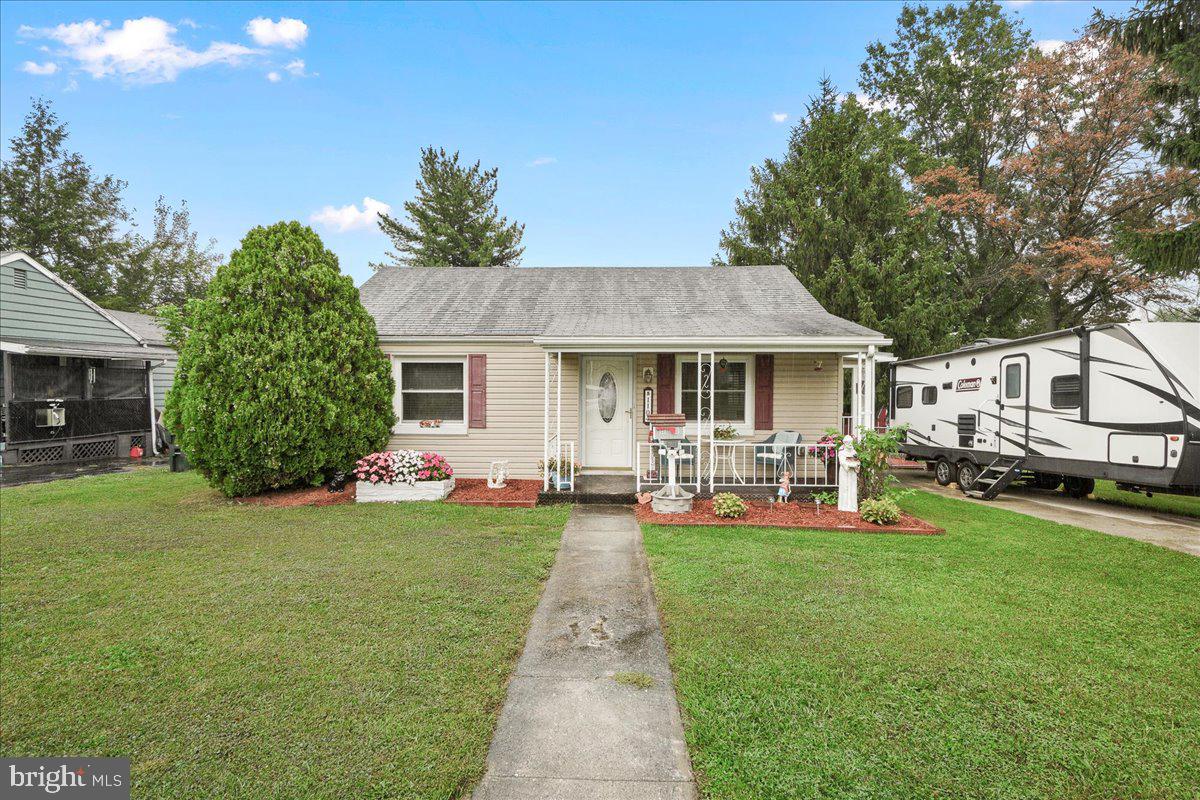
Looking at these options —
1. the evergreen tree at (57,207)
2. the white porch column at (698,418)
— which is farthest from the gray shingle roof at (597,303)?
the evergreen tree at (57,207)

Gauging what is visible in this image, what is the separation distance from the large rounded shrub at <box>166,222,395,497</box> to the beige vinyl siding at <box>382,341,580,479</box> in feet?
4.36

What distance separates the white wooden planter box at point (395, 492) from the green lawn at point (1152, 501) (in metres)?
11.9

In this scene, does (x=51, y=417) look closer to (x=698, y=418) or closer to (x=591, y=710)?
(x=698, y=418)

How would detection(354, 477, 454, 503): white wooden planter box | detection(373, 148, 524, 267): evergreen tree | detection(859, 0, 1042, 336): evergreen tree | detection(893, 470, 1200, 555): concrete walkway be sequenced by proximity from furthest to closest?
detection(373, 148, 524, 267): evergreen tree
detection(859, 0, 1042, 336): evergreen tree
detection(354, 477, 454, 503): white wooden planter box
detection(893, 470, 1200, 555): concrete walkway

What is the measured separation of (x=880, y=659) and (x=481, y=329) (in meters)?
8.02

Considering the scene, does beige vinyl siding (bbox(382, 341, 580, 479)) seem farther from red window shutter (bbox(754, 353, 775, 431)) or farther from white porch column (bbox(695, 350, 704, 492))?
red window shutter (bbox(754, 353, 775, 431))

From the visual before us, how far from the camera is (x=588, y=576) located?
16.4 ft

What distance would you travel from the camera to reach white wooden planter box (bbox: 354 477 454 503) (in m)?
8.14

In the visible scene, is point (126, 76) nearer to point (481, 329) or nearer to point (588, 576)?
point (481, 329)

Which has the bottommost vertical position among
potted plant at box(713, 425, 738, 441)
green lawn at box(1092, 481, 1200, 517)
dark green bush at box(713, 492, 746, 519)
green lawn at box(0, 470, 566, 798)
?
green lawn at box(1092, 481, 1200, 517)

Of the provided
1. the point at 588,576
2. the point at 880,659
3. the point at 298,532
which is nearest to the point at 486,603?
the point at 588,576

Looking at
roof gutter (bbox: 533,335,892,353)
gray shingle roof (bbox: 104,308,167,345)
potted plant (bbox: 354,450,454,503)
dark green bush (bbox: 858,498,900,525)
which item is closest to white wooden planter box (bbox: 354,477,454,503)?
potted plant (bbox: 354,450,454,503)

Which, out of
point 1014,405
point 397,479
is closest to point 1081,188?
point 1014,405

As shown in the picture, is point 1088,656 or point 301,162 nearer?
point 1088,656
